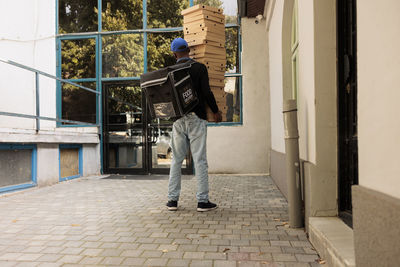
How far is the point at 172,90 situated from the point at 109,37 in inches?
239

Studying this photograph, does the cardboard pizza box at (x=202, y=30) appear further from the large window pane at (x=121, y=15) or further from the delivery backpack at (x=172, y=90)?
the large window pane at (x=121, y=15)

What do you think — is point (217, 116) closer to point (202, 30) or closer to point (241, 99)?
point (202, 30)

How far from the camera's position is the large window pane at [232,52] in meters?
8.58

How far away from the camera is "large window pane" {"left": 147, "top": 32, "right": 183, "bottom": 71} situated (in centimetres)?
889

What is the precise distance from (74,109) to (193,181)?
4.20 metres

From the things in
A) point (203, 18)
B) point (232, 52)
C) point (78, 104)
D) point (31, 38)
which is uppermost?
point (31, 38)

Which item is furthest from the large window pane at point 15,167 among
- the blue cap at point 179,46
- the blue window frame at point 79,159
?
the blue cap at point 179,46

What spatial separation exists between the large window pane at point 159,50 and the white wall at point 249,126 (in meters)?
1.97

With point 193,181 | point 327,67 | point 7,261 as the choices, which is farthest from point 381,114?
point 193,181

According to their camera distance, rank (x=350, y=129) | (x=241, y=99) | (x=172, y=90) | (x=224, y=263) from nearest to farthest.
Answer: (x=224, y=263) → (x=350, y=129) → (x=172, y=90) → (x=241, y=99)

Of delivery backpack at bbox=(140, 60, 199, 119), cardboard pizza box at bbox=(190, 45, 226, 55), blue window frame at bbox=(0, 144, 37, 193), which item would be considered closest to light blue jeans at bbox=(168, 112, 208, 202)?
delivery backpack at bbox=(140, 60, 199, 119)

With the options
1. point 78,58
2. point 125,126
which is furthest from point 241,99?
point 78,58

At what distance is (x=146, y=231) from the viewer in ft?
11.1

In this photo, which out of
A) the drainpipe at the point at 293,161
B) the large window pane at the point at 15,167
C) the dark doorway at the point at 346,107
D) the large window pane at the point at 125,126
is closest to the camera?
the dark doorway at the point at 346,107
